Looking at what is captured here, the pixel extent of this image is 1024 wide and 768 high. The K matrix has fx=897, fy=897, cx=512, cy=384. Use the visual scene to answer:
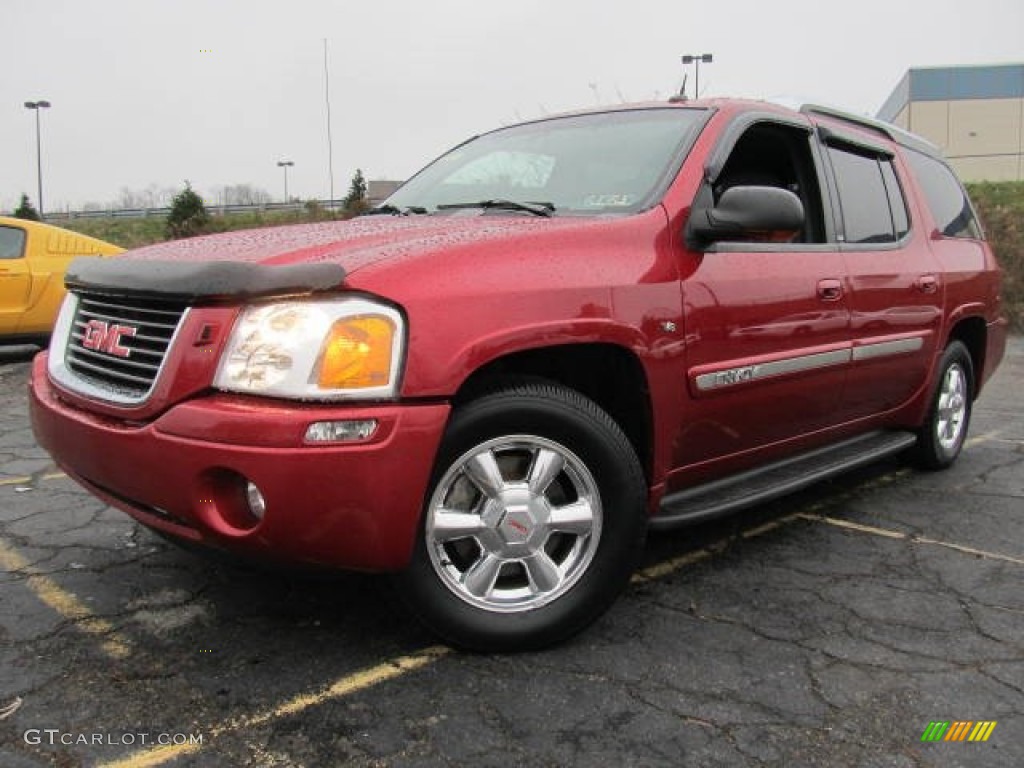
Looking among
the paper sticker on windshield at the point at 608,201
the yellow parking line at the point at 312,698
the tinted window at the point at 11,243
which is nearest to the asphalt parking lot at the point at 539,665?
the yellow parking line at the point at 312,698

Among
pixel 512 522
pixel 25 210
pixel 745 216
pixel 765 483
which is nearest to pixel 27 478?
pixel 512 522

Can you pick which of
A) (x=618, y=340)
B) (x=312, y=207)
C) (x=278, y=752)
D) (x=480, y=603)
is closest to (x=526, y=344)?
(x=618, y=340)

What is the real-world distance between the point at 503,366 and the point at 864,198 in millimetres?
2269

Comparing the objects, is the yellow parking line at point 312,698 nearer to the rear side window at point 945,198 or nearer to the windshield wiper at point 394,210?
the windshield wiper at point 394,210

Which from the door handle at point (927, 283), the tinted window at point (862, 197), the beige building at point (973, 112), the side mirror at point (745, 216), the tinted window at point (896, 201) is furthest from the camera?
the beige building at point (973, 112)

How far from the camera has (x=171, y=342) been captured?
2244mm

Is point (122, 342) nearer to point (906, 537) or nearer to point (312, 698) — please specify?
point (312, 698)

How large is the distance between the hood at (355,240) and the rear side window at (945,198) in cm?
273

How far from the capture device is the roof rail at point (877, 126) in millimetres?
3941

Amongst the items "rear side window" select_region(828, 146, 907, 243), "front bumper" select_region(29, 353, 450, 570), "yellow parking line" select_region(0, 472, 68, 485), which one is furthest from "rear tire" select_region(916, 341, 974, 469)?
"yellow parking line" select_region(0, 472, 68, 485)

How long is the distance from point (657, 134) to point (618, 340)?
1.03 metres

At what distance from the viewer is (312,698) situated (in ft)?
7.40

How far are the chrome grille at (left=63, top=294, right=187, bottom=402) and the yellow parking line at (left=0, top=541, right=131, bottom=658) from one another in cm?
73

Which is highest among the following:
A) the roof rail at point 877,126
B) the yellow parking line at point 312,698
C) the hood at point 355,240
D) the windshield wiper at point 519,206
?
the roof rail at point 877,126
